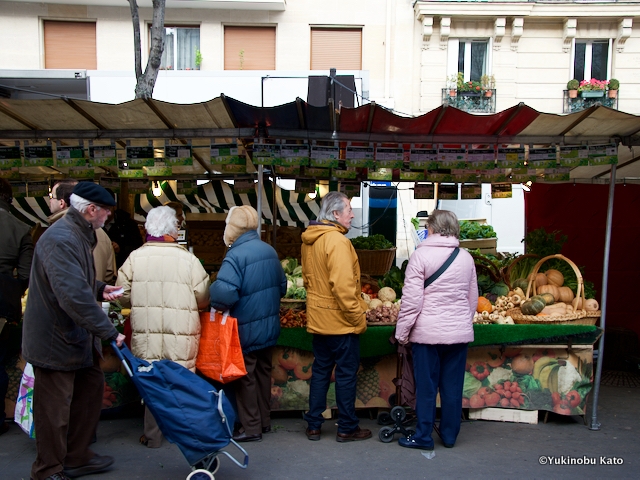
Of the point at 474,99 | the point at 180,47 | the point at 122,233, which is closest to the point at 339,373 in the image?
the point at 122,233

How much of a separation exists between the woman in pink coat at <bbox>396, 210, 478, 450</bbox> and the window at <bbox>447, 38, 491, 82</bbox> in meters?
13.2

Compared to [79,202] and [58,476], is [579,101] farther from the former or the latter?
[58,476]

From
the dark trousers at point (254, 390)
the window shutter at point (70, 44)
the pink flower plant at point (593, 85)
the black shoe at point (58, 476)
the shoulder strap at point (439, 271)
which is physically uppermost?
the window shutter at point (70, 44)

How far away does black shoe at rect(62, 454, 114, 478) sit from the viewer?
12.1 feet

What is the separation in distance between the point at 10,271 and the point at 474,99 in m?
13.9

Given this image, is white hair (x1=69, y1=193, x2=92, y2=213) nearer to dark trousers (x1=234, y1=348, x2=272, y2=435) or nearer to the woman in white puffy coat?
the woman in white puffy coat

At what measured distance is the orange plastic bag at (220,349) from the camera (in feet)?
13.3

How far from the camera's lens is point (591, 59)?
646 inches

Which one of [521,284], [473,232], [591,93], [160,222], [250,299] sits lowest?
[521,284]

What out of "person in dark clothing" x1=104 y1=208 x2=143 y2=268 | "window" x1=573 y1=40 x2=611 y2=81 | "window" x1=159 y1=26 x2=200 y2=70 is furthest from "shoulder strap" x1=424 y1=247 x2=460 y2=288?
"window" x1=573 y1=40 x2=611 y2=81

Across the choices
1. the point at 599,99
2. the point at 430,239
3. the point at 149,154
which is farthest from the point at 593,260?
the point at 599,99

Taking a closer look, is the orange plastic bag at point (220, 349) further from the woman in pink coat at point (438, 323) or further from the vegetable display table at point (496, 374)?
the woman in pink coat at point (438, 323)

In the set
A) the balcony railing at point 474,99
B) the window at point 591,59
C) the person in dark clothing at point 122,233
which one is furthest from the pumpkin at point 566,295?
the window at point 591,59

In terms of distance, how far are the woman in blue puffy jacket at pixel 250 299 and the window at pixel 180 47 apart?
12346 millimetres
